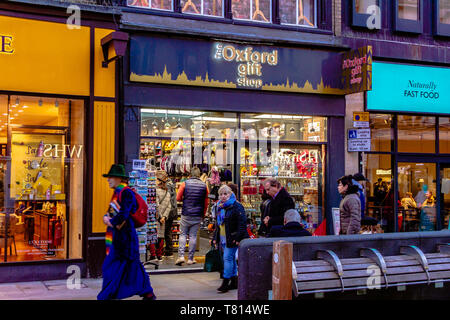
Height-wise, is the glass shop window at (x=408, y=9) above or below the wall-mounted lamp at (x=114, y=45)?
above

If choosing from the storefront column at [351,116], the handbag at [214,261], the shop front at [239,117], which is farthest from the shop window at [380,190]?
the handbag at [214,261]

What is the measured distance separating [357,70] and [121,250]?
291 inches

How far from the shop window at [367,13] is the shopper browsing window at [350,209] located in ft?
19.1

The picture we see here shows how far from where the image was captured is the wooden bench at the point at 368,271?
759 centimetres

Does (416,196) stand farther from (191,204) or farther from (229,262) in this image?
(229,262)

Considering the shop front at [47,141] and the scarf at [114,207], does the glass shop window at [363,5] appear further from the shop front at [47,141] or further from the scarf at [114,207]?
the scarf at [114,207]

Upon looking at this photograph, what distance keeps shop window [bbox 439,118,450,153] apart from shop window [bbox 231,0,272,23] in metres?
5.31

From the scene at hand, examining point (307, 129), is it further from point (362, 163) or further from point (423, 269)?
point (423, 269)

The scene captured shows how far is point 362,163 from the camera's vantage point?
14.5 meters

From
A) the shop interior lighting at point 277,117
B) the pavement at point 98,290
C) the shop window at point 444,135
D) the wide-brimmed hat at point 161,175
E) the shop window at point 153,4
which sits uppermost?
the shop window at point 153,4

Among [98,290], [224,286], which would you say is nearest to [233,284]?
[224,286]

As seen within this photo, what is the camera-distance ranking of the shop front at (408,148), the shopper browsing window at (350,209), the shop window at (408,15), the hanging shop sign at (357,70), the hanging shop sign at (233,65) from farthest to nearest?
the shop window at (408,15)
the shop front at (408,148)
the hanging shop sign at (357,70)
the hanging shop sign at (233,65)
the shopper browsing window at (350,209)
